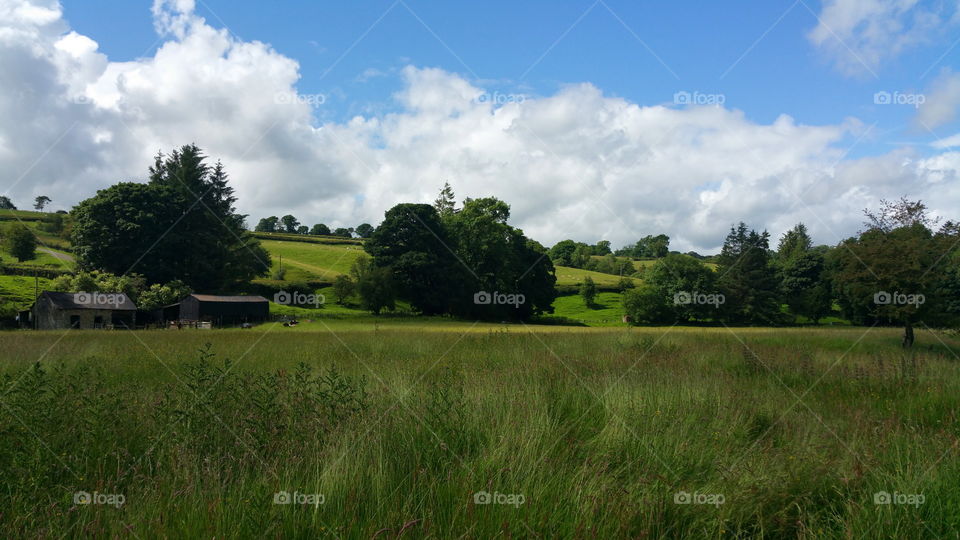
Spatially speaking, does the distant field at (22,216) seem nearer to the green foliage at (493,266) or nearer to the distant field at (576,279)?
the green foliage at (493,266)

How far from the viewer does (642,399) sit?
6871 mm

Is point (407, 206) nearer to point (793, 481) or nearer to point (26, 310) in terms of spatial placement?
point (26, 310)

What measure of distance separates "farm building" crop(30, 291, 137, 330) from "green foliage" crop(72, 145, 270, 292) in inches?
292

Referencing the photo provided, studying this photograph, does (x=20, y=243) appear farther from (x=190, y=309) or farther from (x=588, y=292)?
(x=588, y=292)

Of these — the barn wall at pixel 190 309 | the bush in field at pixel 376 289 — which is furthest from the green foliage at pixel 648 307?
the barn wall at pixel 190 309

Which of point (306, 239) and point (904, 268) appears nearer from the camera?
point (904, 268)

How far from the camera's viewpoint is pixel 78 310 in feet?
171

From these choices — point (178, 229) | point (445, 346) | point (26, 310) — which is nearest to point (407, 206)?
point (178, 229)

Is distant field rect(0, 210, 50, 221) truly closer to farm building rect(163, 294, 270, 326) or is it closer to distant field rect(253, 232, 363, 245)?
distant field rect(253, 232, 363, 245)

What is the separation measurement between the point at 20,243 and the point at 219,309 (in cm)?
4559

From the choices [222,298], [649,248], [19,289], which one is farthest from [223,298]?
[649,248]

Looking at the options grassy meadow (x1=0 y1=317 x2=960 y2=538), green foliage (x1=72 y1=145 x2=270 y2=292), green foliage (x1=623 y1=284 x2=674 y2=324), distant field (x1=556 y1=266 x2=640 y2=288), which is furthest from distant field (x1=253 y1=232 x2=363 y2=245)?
grassy meadow (x1=0 y1=317 x2=960 y2=538)

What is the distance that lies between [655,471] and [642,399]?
7.50 ft

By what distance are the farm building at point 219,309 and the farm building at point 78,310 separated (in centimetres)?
431
